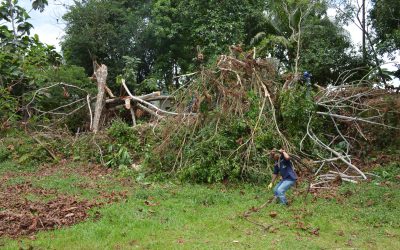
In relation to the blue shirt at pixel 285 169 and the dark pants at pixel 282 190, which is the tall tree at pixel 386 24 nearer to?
the blue shirt at pixel 285 169

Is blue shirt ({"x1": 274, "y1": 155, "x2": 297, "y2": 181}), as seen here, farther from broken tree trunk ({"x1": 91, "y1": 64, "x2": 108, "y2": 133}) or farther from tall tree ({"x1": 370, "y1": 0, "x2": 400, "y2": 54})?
tall tree ({"x1": 370, "y1": 0, "x2": 400, "y2": 54})

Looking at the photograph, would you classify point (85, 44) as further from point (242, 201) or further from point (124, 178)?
Result: point (242, 201)

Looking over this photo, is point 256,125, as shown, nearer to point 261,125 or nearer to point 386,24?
point 261,125

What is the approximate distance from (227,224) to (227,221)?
0.48 ft

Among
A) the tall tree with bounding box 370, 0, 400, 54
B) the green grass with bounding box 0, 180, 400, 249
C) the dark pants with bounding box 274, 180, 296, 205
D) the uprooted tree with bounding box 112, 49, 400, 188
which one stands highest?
the tall tree with bounding box 370, 0, 400, 54

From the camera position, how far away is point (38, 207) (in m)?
7.25

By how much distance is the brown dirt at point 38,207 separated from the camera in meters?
6.38

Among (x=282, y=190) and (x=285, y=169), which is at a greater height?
(x=285, y=169)

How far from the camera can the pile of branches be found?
9719 millimetres

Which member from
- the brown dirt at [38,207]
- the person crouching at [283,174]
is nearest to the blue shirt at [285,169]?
the person crouching at [283,174]

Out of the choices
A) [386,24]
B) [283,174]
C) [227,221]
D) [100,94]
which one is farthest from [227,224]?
[386,24]

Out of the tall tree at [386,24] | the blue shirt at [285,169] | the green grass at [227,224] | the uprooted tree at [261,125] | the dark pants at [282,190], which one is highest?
the tall tree at [386,24]

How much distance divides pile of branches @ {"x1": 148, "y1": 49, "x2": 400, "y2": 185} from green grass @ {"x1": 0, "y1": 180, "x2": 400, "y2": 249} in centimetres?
122

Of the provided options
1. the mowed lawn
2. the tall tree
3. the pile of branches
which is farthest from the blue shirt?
the tall tree
